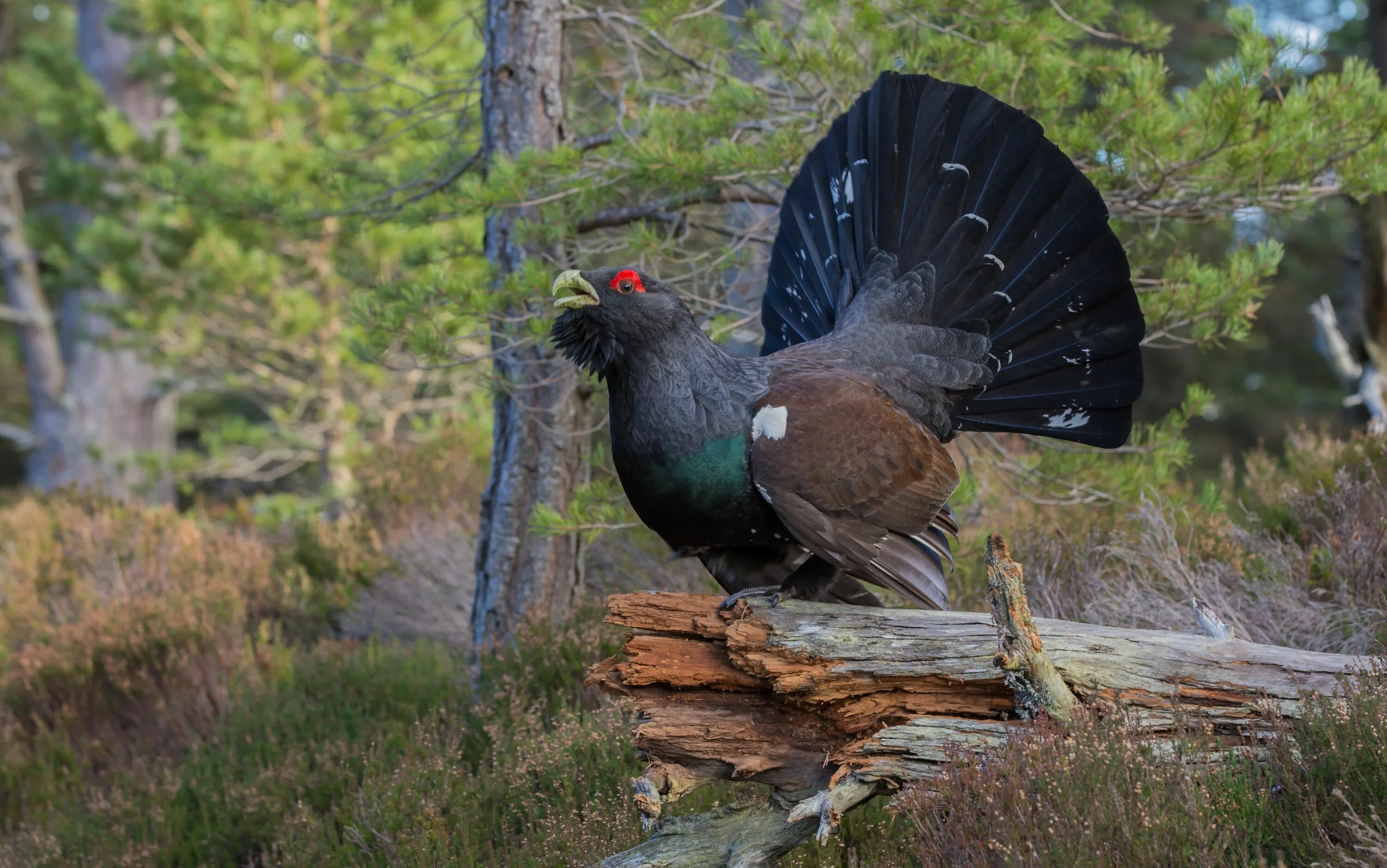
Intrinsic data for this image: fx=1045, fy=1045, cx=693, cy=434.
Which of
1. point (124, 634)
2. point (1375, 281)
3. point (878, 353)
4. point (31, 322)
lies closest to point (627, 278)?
point (878, 353)

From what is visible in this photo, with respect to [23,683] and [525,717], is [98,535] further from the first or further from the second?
[525,717]

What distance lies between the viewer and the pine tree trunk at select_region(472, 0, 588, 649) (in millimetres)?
5059

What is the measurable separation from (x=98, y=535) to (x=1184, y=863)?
7996mm

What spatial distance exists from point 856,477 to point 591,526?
1578 mm

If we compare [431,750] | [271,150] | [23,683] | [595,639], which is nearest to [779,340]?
[595,639]

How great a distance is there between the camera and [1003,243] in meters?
3.84

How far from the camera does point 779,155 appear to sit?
444cm

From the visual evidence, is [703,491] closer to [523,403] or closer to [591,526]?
[591,526]

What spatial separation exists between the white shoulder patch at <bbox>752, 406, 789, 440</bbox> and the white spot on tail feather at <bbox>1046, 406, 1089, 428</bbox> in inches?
49.5

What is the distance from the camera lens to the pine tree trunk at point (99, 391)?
14391 millimetres

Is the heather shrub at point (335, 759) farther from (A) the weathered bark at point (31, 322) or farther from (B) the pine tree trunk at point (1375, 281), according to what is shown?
(A) the weathered bark at point (31, 322)

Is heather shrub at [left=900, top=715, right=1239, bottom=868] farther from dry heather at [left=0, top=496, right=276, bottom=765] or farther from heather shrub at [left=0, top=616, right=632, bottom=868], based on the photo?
dry heather at [left=0, top=496, right=276, bottom=765]

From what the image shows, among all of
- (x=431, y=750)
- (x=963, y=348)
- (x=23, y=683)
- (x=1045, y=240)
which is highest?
(x=1045, y=240)

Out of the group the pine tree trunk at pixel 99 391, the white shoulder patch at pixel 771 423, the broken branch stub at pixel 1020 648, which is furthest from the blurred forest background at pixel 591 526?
the pine tree trunk at pixel 99 391
